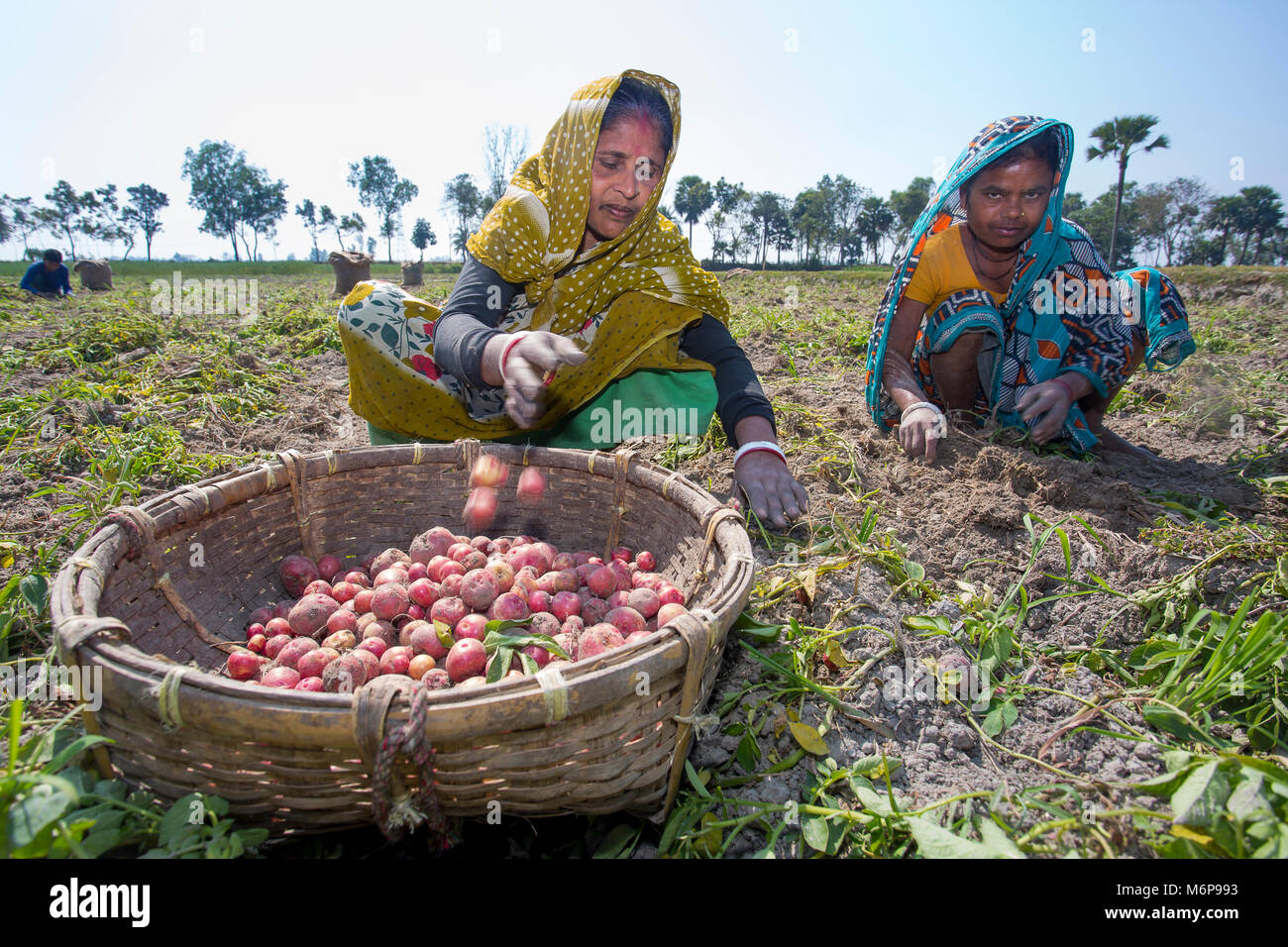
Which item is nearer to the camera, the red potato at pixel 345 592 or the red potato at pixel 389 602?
the red potato at pixel 389 602

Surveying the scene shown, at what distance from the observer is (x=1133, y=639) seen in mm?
1688

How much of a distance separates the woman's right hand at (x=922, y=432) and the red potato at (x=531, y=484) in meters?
1.52

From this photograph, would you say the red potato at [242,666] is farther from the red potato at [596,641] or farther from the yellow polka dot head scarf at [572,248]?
the yellow polka dot head scarf at [572,248]

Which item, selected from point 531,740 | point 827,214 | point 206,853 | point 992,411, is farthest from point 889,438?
point 827,214

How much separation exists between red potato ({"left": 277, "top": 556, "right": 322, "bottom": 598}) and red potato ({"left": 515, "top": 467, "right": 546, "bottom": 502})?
2.27 feet

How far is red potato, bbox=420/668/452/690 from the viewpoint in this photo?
144cm

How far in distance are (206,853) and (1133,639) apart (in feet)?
6.71

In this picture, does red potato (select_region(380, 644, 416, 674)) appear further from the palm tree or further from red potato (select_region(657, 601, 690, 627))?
the palm tree

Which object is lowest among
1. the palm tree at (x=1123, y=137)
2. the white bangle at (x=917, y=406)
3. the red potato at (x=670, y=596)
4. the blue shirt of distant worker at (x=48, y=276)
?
the red potato at (x=670, y=596)

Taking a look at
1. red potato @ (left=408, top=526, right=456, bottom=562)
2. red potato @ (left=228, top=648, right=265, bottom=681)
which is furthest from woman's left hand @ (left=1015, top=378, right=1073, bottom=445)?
red potato @ (left=228, top=648, right=265, bottom=681)

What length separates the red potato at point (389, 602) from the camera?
1.78 meters

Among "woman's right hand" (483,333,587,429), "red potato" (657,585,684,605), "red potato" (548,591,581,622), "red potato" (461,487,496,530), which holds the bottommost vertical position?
"red potato" (548,591,581,622)

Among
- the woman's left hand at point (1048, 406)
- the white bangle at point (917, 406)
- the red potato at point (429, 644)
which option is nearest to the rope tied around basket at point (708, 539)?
the red potato at point (429, 644)
